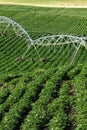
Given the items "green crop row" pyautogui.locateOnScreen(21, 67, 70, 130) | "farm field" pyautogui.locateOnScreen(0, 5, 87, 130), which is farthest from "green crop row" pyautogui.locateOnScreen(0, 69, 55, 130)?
"green crop row" pyautogui.locateOnScreen(21, 67, 70, 130)

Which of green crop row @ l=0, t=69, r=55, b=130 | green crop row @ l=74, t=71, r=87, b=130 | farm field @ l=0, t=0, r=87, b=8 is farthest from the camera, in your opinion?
farm field @ l=0, t=0, r=87, b=8

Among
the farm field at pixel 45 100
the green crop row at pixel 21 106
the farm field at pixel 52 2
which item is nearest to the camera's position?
the farm field at pixel 45 100

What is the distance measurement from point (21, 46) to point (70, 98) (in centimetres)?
5207

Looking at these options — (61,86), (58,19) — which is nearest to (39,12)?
(58,19)

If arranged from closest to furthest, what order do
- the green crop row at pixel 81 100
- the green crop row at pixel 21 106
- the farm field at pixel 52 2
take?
the green crop row at pixel 81 100, the green crop row at pixel 21 106, the farm field at pixel 52 2

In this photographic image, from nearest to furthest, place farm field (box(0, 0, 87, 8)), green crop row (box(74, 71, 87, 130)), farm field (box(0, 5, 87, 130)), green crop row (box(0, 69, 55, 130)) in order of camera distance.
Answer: green crop row (box(74, 71, 87, 130)) → farm field (box(0, 5, 87, 130)) → green crop row (box(0, 69, 55, 130)) → farm field (box(0, 0, 87, 8))

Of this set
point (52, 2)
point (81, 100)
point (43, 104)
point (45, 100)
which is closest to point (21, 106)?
point (43, 104)

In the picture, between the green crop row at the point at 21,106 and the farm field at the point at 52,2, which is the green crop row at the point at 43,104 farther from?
the farm field at the point at 52,2

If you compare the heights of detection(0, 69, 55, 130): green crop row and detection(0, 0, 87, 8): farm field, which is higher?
detection(0, 69, 55, 130): green crop row

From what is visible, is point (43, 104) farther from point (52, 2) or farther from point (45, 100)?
point (52, 2)

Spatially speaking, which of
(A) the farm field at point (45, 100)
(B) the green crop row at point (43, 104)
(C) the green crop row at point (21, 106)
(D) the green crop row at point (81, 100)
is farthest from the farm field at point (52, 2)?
(C) the green crop row at point (21, 106)

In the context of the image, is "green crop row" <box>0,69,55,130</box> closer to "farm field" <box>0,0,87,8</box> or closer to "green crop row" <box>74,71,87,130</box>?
"green crop row" <box>74,71,87,130</box>

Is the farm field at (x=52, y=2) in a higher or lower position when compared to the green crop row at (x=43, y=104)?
lower

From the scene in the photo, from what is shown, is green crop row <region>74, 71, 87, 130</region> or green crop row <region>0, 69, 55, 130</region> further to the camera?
green crop row <region>0, 69, 55, 130</region>
